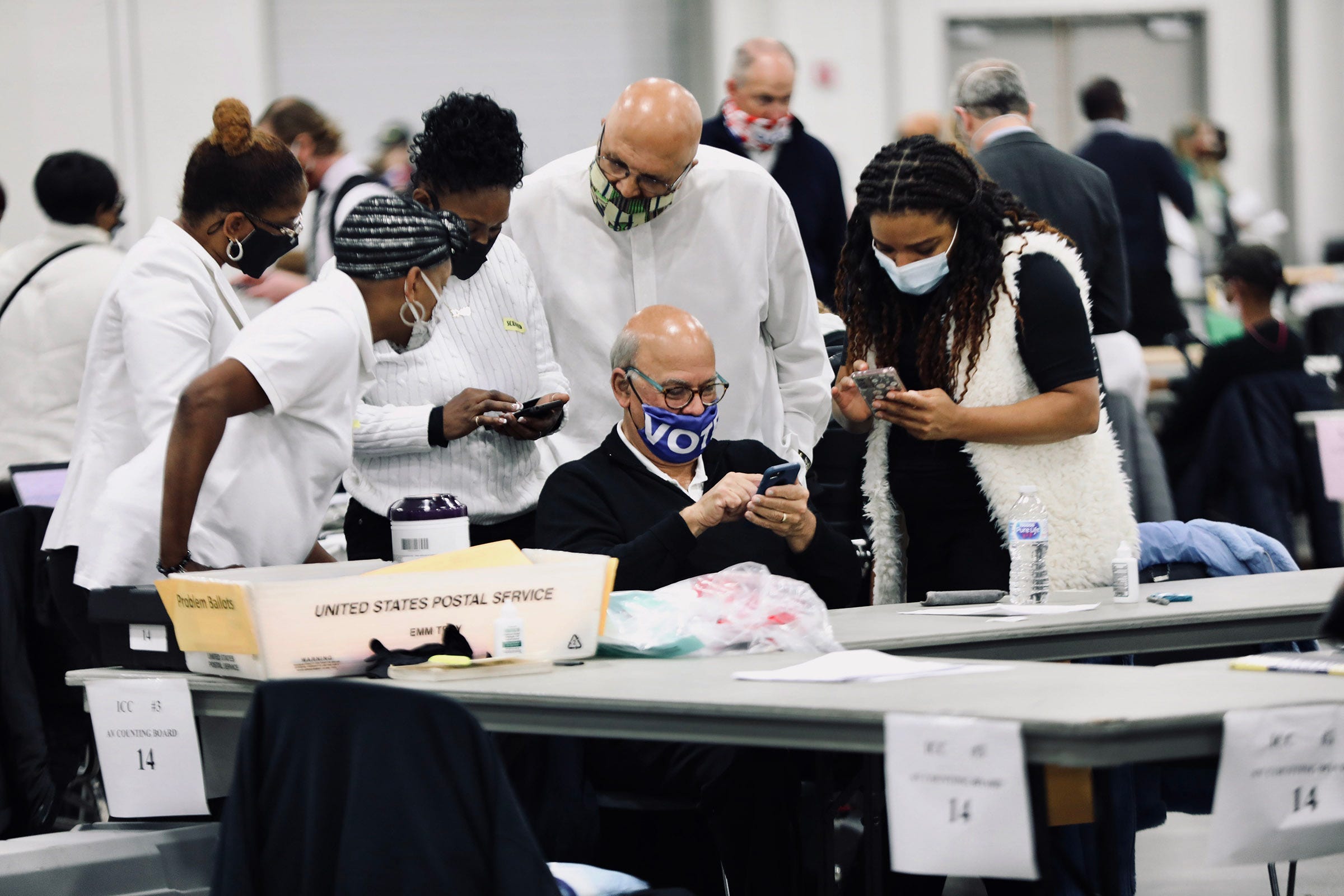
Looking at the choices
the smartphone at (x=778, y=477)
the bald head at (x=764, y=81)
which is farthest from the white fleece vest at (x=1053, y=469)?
the bald head at (x=764, y=81)

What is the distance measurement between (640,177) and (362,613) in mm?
1211

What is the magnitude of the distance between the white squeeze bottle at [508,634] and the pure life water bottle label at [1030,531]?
3.09ft

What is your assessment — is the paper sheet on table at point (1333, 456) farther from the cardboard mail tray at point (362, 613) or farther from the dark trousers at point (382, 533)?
the cardboard mail tray at point (362, 613)

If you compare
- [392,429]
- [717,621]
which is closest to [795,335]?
[392,429]

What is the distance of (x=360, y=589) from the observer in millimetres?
1995

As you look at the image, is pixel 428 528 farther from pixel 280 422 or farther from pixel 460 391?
pixel 460 391

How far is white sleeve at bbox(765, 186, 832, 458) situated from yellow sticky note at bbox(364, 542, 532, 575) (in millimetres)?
1122

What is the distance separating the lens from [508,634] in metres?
2.06

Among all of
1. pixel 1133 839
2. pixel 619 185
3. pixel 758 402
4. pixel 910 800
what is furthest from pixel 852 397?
pixel 910 800

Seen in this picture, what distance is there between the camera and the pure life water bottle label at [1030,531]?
2.55 m

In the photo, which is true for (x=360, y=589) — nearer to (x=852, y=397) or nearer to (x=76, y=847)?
(x=76, y=847)

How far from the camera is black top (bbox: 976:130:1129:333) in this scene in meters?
3.93

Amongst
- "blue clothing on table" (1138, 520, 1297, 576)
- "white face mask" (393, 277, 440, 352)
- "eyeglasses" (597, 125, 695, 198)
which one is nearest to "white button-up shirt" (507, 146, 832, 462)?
"eyeglasses" (597, 125, 695, 198)

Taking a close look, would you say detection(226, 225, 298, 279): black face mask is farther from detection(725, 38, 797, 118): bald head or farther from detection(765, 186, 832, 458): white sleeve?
detection(725, 38, 797, 118): bald head
